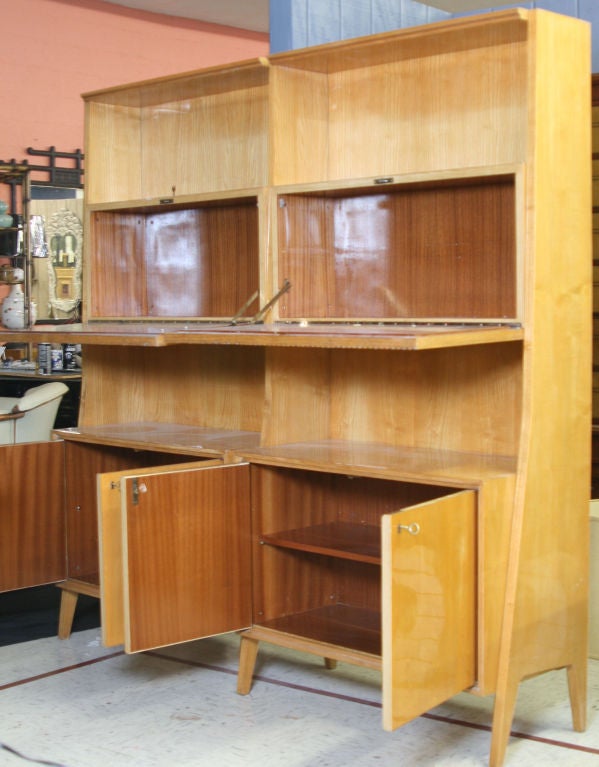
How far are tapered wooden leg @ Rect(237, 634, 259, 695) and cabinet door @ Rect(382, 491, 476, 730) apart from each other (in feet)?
2.83

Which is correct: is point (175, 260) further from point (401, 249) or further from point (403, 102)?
point (403, 102)

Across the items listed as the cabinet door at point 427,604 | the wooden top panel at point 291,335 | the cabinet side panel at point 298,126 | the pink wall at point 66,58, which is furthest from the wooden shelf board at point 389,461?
the pink wall at point 66,58

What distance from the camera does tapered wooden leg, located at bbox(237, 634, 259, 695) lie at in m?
3.57

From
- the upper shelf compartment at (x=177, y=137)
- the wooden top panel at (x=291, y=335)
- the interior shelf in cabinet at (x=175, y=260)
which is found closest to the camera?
the wooden top panel at (x=291, y=335)

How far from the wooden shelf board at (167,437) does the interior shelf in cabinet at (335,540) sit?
Answer: 336 millimetres

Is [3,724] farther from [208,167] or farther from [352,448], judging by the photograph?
[208,167]

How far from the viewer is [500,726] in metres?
3.00

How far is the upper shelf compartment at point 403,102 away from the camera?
10.7 feet

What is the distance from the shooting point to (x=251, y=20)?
8.72 meters

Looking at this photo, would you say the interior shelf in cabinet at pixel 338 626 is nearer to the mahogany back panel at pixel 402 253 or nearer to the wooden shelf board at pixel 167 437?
the wooden shelf board at pixel 167 437

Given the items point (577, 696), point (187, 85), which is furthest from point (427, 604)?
point (187, 85)

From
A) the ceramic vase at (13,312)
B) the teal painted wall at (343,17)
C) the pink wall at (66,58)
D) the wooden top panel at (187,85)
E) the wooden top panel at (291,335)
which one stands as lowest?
the wooden top panel at (291,335)

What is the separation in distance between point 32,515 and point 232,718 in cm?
120

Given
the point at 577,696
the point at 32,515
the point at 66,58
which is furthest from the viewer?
the point at 66,58
